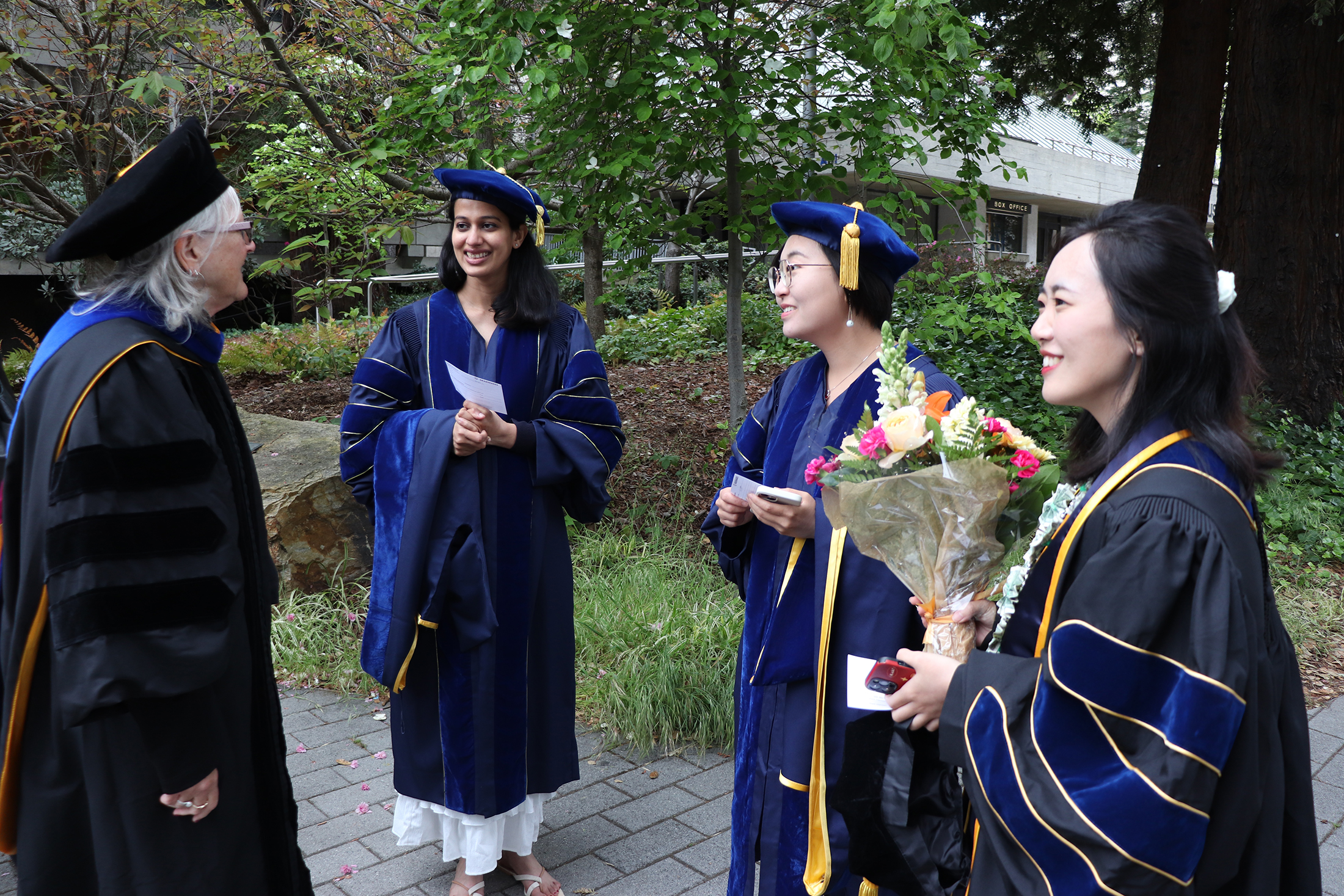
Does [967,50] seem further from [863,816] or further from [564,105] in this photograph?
[863,816]

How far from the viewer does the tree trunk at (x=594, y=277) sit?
8.67 meters

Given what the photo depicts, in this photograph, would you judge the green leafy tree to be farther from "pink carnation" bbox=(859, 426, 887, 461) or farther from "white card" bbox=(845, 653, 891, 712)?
"white card" bbox=(845, 653, 891, 712)

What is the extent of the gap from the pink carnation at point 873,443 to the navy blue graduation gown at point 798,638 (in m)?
0.49

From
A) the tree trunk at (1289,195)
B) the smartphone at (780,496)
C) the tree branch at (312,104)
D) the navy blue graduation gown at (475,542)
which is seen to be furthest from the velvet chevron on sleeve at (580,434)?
the tree trunk at (1289,195)

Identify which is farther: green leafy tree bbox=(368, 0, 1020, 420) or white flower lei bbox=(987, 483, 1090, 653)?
green leafy tree bbox=(368, 0, 1020, 420)

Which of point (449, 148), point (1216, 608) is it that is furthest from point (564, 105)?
point (1216, 608)

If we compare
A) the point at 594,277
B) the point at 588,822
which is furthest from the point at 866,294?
the point at 594,277

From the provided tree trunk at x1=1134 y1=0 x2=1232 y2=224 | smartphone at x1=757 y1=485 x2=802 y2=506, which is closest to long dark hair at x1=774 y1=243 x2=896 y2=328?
smartphone at x1=757 y1=485 x2=802 y2=506

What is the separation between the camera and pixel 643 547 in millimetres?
5852

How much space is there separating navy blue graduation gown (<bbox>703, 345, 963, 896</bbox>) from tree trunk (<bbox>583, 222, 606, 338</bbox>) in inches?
234

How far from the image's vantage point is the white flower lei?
1.66 m

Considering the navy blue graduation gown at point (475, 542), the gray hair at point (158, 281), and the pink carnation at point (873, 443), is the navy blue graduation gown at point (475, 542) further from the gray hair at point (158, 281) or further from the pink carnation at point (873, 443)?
the pink carnation at point (873, 443)

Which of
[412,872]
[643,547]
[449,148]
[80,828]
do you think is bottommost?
[412,872]

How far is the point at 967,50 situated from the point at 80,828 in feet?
12.3
